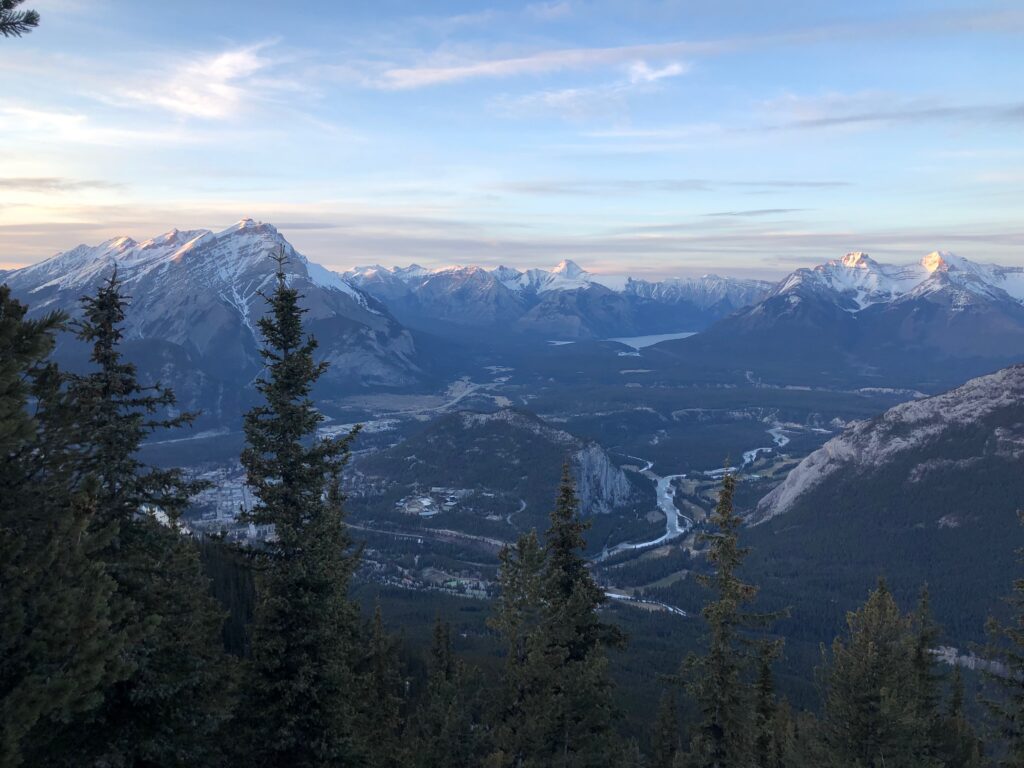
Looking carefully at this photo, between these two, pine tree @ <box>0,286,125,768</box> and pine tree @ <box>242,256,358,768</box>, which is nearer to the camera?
pine tree @ <box>0,286,125,768</box>

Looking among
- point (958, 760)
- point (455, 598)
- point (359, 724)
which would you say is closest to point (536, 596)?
point (359, 724)

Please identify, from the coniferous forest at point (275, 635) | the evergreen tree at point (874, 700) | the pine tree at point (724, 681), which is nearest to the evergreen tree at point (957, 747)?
the coniferous forest at point (275, 635)

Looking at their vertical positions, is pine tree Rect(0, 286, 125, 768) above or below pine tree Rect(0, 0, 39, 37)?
below

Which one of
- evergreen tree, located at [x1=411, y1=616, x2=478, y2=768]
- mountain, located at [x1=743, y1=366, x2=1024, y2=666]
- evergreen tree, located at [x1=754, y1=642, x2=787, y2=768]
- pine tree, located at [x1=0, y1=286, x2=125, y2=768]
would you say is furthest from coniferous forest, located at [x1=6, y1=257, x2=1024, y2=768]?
mountain, located at [x1=743, y1=366, x2=1024, y2=666]

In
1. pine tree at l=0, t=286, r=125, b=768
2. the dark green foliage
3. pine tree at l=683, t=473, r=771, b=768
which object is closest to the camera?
pine tree at l=0, t=286, r=125, b=768

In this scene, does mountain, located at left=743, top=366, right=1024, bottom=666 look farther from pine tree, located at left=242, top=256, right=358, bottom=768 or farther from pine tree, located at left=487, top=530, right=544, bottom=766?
pine tree, located at left=242, top=256, right=358, bottom=768

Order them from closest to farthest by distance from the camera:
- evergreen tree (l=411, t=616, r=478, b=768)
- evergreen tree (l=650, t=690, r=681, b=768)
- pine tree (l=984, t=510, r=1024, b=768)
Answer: pine tree (l=984, t=510, r=1024, b=768) → evergreen tree (l=411, t=616, r=478, b=768) → evergreen tree (l=650, t=690, r=681, b=768)

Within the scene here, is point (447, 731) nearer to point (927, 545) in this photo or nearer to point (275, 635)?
point (275, 635)

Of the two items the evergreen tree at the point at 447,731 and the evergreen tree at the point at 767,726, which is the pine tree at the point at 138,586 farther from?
the evergreen tree at the point at 767,726
